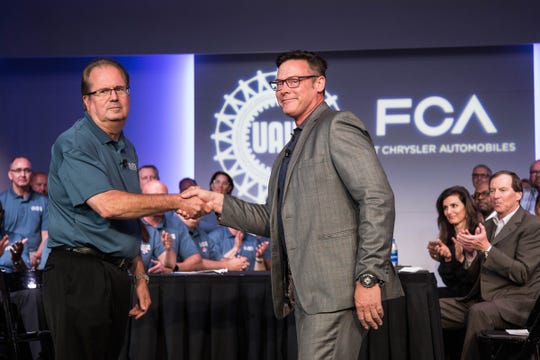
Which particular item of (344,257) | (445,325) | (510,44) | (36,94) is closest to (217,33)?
(36,94)

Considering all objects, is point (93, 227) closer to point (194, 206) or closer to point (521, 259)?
point (194, 206)

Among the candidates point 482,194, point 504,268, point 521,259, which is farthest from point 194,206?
point 482,194

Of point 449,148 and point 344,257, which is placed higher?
point 449,148

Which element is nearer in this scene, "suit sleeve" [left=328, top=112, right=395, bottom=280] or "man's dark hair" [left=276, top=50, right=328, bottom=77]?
"suit sleeve" [left=328, top=112, right=395, bottom=280]

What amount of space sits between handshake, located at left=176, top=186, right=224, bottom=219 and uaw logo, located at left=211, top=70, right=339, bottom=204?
205 inches

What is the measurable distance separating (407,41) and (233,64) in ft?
6.49

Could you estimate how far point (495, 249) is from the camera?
5.00m

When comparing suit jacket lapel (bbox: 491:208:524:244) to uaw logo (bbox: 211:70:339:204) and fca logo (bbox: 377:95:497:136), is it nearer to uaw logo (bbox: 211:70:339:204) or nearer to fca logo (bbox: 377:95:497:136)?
fca logo (bbox: 377:95:497:136)

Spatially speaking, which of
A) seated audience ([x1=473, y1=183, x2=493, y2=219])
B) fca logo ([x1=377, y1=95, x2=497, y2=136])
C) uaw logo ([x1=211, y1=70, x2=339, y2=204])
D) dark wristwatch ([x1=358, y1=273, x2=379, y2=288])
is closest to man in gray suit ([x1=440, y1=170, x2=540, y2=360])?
seated audience ([x1=473, y1=183, x2=493, y2=219])

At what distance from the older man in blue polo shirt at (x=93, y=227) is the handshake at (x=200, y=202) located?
0.63ft

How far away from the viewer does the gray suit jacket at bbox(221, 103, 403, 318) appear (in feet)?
9.11

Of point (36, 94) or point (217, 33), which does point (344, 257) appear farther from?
point (36, 94)

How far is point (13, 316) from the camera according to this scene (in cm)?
553

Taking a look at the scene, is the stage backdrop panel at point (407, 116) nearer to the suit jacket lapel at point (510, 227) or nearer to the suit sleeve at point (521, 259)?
the suit jacket lapel at point (510, 227)
